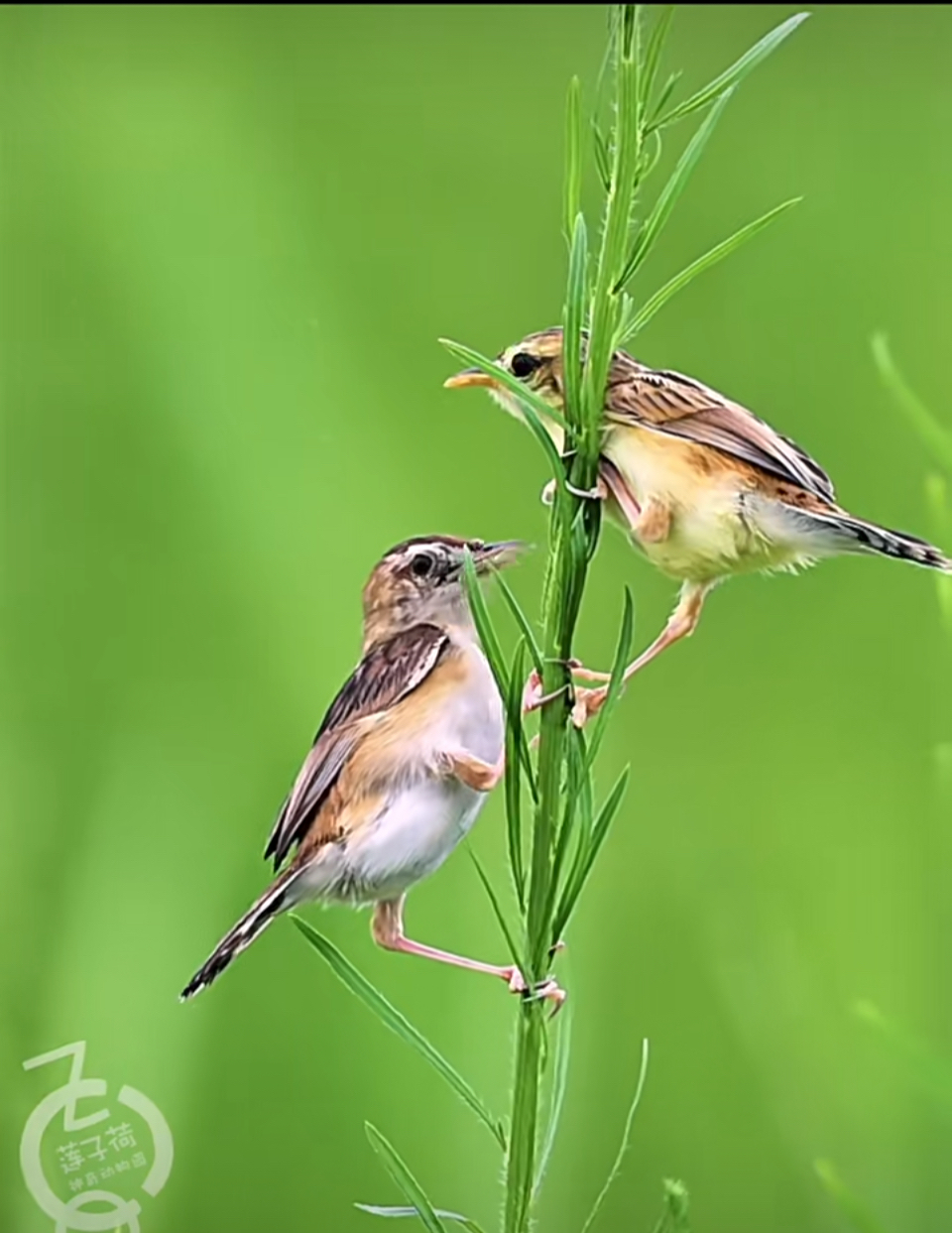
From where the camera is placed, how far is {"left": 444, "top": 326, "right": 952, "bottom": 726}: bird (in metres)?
0.52

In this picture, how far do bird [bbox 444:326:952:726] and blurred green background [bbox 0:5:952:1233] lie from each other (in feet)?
0.90

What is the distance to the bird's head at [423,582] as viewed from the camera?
1.90ft

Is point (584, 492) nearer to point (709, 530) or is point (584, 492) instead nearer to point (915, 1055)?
point (709, 530)

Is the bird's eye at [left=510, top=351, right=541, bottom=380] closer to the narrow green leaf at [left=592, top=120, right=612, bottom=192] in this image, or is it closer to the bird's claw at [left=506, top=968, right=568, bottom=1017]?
the narrow green leaf at [left=592, top=120, right=612, bottom=192]

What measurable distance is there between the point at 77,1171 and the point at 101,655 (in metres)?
0.33

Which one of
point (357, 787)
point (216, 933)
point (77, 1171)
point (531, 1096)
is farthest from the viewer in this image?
point (216, 933)

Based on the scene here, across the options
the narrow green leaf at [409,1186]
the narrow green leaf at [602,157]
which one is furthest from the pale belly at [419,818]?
the narrow green leaf at [602,157]

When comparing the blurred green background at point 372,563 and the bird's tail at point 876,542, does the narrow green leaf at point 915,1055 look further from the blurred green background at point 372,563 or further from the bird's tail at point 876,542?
the blurred green background at point 372,563

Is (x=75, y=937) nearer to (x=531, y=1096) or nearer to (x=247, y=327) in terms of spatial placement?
(x=247, y=327)

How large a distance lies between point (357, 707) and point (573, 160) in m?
0.25

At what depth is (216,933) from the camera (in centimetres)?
85

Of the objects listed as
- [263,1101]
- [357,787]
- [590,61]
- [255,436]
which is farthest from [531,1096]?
[590,61]

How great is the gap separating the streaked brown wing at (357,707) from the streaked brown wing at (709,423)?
13 centimetres

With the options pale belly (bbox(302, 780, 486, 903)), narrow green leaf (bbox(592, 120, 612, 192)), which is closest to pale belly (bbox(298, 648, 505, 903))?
pale belly (bbox(302, 780, 486, 903))
